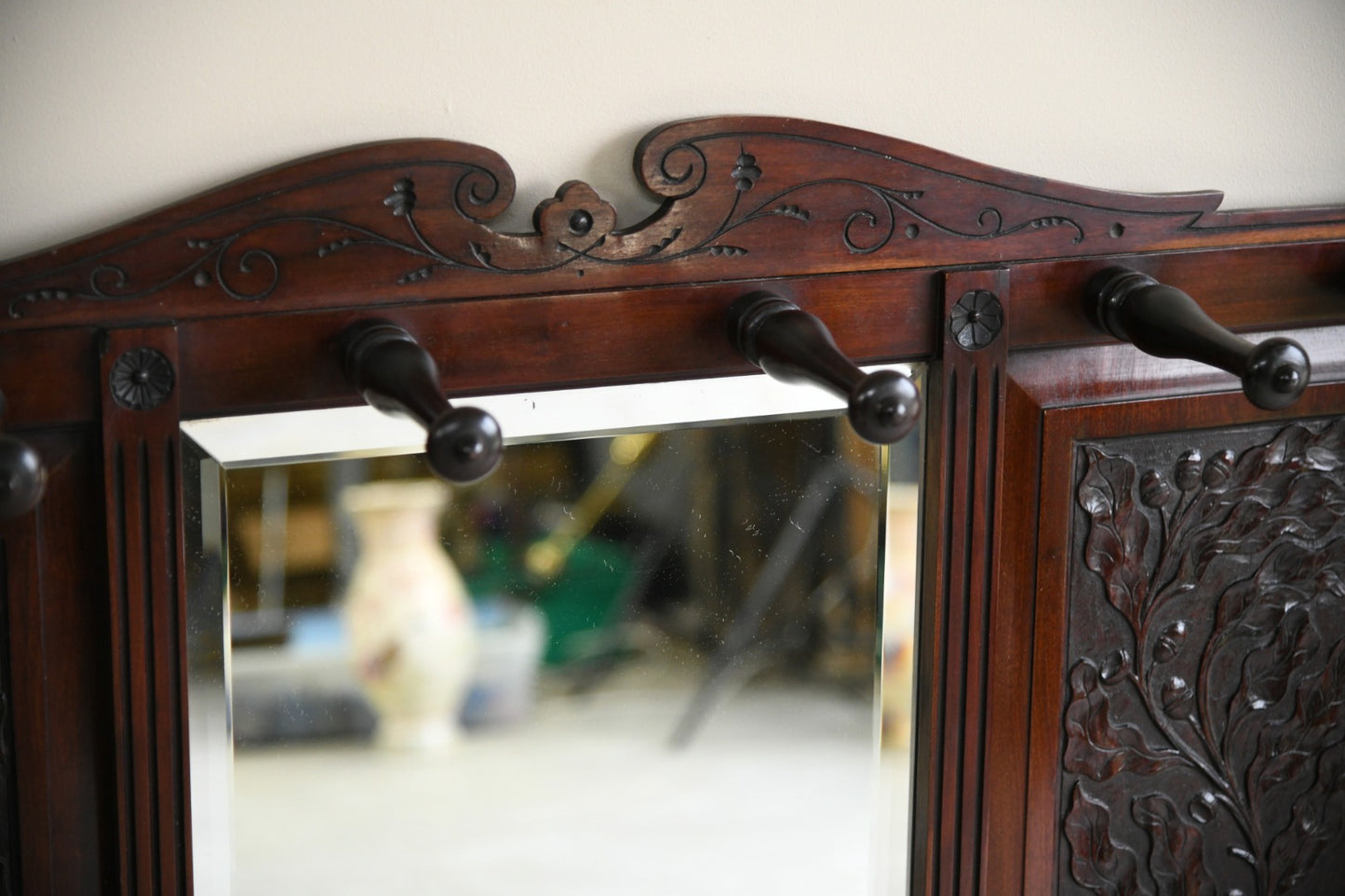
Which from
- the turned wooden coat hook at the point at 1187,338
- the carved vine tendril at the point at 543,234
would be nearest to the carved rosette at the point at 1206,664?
the turned wooden coat hook at the point at 1187,338

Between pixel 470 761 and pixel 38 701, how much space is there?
252mm

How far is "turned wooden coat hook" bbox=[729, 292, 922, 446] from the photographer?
0.72 meters

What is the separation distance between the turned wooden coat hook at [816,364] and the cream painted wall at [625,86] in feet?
0.31

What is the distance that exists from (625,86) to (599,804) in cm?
45

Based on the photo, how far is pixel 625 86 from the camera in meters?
0.82

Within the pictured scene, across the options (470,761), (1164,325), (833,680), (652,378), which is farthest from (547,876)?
(1164,325)

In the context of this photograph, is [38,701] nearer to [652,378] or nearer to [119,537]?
[119,537]

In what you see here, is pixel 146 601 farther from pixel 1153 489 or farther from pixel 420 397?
pixel 1153 489

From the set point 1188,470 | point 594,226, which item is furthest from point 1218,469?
point 594,226

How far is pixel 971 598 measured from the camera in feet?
3.11

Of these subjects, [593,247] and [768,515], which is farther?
[768,515]

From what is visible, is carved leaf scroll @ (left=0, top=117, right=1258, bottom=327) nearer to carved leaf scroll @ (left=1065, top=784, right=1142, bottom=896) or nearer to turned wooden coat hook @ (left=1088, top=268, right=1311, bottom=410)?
turned wooden coat hook @ (left=1088, top=268, right=1311, bottom=410)

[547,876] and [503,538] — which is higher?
[503,538]

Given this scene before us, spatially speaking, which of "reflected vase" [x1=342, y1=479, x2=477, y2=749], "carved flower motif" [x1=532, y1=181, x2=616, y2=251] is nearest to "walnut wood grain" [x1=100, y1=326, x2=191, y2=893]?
"reflected vase" [x1=342, y1=479, x2=477, y2=749]
